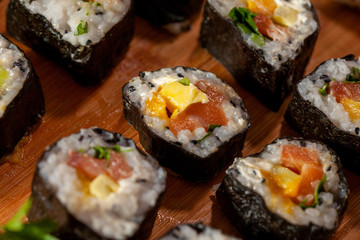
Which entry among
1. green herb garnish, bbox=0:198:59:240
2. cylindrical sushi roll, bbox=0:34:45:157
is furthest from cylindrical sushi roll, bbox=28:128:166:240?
cylindrical sushi roll, bbox=0:34:45:157

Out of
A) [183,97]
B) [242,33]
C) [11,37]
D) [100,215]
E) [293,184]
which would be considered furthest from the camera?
[11,37]

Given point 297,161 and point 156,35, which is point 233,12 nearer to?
point 156,35

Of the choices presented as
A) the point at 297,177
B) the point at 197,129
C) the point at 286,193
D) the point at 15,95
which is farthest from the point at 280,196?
the point at 15,95

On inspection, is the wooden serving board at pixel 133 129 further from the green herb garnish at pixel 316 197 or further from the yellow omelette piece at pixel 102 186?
the yellow omelette piece at pixel 102 186

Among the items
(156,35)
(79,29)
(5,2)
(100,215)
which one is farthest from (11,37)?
(100,215)

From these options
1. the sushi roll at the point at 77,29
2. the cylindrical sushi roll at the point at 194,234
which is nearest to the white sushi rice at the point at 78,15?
the sushi roll at the point at 77,29
